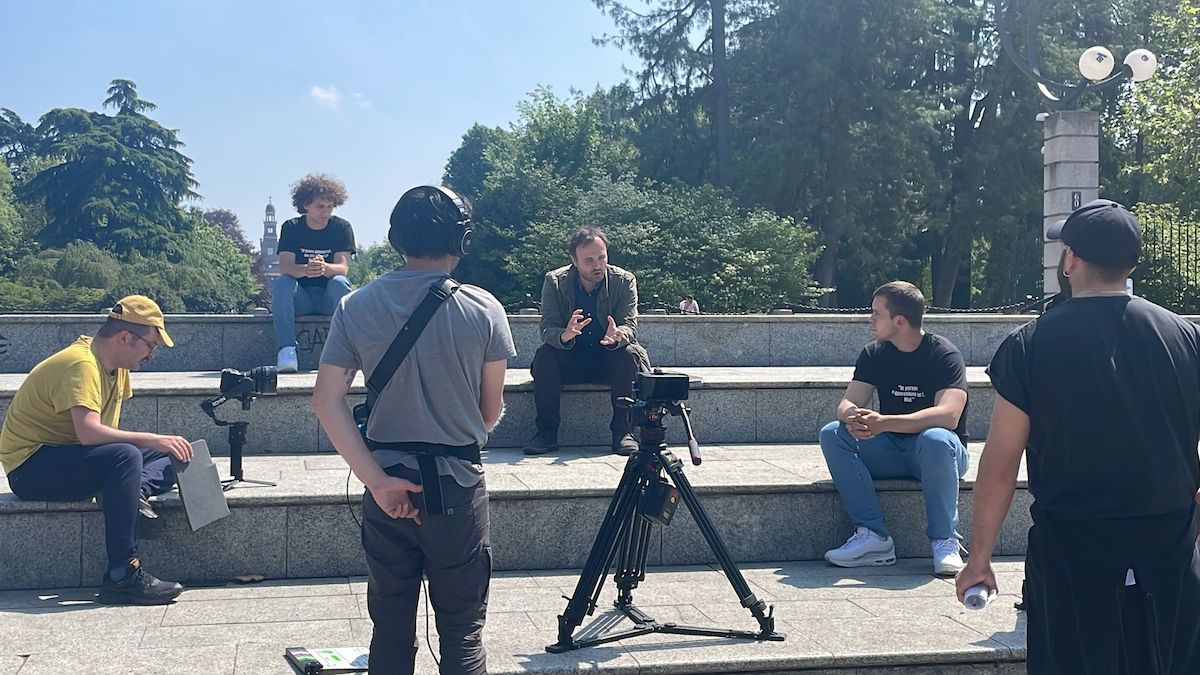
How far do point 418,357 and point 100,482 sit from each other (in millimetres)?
2892

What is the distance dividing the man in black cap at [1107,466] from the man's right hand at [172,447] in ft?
12.8

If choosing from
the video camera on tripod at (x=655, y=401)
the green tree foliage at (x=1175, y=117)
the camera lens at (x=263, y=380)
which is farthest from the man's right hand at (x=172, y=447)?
the green tree foliage at (x=1175, y=117)

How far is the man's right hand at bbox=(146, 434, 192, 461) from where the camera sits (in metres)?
5.58

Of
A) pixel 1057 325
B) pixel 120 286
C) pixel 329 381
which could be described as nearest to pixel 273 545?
pixel 329 381

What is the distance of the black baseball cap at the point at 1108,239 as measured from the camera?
3.29m

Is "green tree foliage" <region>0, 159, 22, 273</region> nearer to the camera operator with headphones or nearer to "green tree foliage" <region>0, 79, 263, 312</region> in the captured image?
"green tree foliage" <region>0, 79, 263, 312</region>

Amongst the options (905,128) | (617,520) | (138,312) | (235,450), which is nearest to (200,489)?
(235,450)

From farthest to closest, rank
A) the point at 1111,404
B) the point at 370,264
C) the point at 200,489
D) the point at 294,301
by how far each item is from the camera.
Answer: the point at 370,264, the point at 294,301, the point at 200,489, the point at 1111,404

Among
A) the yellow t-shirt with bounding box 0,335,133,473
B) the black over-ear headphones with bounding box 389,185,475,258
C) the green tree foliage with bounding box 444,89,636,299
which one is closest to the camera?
the black over-ear headphones with bounding box 389,185,475,258

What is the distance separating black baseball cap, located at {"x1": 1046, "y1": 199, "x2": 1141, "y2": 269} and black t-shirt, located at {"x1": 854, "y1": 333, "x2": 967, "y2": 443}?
310cm

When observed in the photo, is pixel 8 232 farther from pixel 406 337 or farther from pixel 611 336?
pixel 406 337

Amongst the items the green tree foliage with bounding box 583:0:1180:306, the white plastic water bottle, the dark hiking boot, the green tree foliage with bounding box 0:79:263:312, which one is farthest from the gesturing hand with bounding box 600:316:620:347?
the green tree foliage with bounding box 0:79:263:312

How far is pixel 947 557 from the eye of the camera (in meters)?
6.02

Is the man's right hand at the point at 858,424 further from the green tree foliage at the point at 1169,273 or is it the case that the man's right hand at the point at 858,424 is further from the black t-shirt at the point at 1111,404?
the green tree foliage at the point at 1169,273
